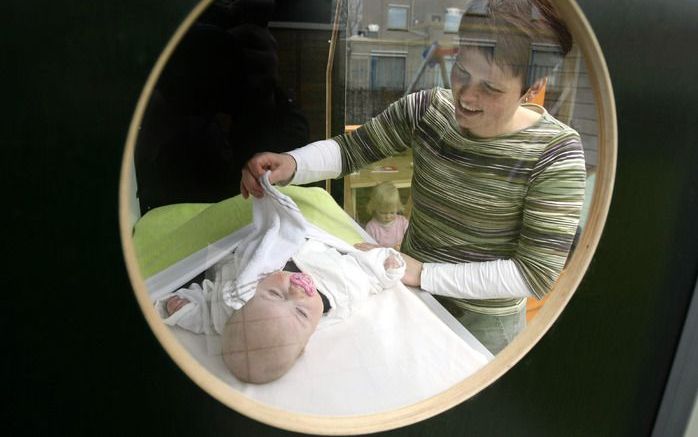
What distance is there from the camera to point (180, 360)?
626 mm

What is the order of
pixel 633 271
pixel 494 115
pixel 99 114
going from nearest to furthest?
pixel 99 114, pixel 494 115, pixel 633 271

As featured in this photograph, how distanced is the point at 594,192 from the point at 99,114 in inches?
26.4

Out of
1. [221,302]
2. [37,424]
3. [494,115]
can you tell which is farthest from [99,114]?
[494,115]

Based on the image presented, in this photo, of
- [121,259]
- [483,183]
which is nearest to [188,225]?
[121,259]

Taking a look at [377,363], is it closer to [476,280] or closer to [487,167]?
[476,280]

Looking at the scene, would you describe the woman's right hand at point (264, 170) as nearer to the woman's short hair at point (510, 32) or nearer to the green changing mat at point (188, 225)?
the green changing mat at point (188, 225)

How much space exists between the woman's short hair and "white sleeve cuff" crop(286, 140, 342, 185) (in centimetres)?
24

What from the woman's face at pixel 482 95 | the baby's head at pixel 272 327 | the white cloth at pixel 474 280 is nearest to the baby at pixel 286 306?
the baby's head at pixel 272 327

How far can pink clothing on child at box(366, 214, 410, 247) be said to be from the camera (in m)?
0.80

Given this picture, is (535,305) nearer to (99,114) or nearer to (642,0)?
(642,0)

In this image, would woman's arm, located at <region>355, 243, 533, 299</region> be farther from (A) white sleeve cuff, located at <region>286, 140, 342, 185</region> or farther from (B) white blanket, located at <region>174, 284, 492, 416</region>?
(A) white sleeve cuff, located at <region>286, 140, 342, 185</region>

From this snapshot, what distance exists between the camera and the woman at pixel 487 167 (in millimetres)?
705

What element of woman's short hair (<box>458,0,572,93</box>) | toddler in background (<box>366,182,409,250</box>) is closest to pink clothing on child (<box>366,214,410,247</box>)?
toddler in background (<box>366,182,409,250</box>)

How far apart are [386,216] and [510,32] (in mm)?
320
